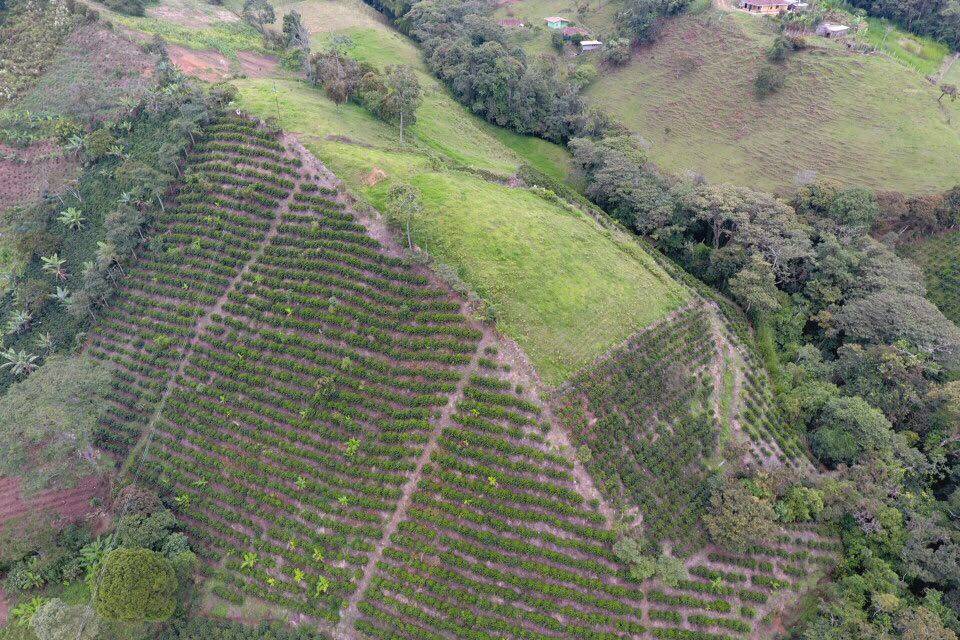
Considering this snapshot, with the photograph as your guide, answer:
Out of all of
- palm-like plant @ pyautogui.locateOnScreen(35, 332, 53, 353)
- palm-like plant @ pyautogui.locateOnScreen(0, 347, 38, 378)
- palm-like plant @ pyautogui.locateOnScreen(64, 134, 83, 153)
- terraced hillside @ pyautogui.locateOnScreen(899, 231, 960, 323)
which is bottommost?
palm-like plant @ pyautogui.locateOnScreen(0, 347, 38, 378)

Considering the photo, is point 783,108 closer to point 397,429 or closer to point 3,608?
point 397,429

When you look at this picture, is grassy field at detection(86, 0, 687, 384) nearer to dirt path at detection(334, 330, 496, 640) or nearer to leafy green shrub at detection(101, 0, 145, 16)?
dirt path at detection(334, 330, 496, 640)

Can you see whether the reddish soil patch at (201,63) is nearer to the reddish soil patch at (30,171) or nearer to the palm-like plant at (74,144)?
the palm-like plant at (74,144)

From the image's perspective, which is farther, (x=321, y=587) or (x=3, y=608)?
(x=3, y=608)

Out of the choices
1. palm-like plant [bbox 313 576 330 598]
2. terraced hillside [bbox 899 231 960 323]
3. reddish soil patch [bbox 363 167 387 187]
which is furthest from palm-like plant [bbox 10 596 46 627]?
terraced hillside [bbox 899 231 960 323]

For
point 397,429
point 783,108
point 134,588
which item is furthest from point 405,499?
point 783,108

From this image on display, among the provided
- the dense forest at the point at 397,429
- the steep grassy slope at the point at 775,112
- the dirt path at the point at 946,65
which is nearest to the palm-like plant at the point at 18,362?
the dense forest at the point at 397,429
